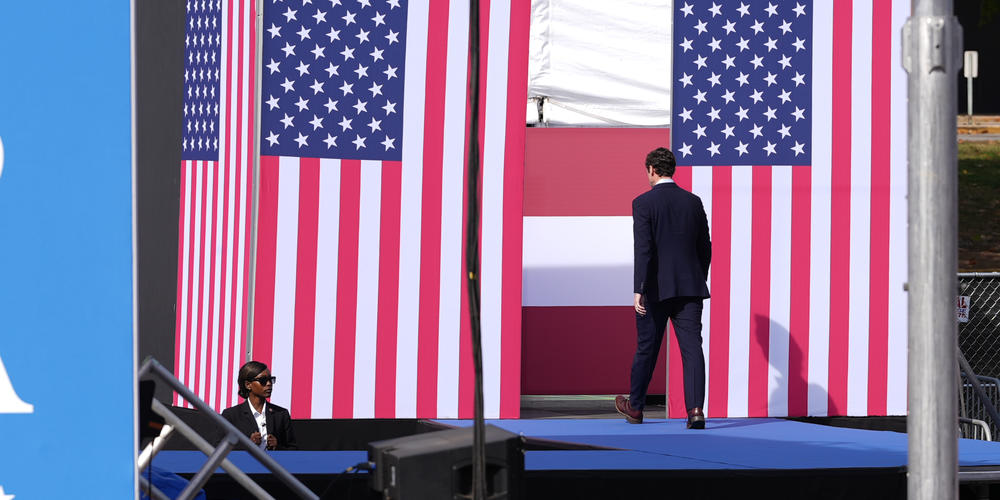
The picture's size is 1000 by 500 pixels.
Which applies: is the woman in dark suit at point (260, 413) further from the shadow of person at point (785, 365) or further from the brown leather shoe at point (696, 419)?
the shadow of person at point (785, 365)

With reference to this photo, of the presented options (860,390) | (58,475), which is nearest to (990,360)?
(860,390)

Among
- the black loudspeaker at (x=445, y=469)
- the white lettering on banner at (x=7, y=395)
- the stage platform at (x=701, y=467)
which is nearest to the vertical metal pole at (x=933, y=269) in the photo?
the black loudspeaker at (x=445, y=469)

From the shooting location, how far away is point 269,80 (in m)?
7.98

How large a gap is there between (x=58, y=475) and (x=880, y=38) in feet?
22.6

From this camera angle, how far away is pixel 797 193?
8.34 meters

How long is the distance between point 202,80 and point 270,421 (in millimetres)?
2932

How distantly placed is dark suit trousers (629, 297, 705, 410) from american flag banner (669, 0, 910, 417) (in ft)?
2.78

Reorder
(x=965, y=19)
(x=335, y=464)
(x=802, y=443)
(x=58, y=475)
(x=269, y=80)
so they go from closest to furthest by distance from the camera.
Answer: (x=58, y=475), (x=335, y=464), (x=802, y=443), (x=269, y=80), (x=965, y=19)

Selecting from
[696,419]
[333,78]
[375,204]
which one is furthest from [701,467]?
[333,78]

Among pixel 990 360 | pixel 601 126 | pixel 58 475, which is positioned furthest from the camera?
pixel 990 360

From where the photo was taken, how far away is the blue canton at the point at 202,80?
8633 millimetres

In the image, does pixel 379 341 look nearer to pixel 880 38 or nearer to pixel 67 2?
pixel 880 38

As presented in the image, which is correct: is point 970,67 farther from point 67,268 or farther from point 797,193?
point 67,268

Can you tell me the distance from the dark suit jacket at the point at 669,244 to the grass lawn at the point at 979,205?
14.8 meters
